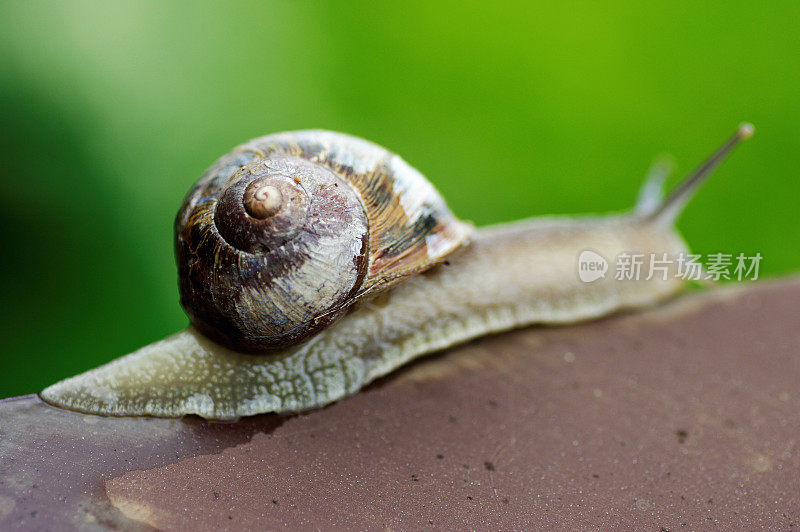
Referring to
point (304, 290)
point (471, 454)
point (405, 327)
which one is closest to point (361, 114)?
point (405, 327)

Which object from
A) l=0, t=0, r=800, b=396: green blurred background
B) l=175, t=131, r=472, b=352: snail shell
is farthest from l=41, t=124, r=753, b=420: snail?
l=0, t=0, r=800, b=396: green blurred background

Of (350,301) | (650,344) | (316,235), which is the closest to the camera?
(316,235)

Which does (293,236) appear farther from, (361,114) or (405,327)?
(361,114)

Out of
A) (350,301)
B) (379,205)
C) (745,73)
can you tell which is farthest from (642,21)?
(350,301)

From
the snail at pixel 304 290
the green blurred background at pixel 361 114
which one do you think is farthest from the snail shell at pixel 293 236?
the green blurred background at pixel 361 114

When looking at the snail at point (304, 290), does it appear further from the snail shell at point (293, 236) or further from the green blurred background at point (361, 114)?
the green blurred background at point (361, 114)

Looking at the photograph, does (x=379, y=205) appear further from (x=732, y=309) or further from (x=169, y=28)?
(x=169, y=28)

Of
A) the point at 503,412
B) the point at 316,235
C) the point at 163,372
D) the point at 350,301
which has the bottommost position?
the point at 503,412
